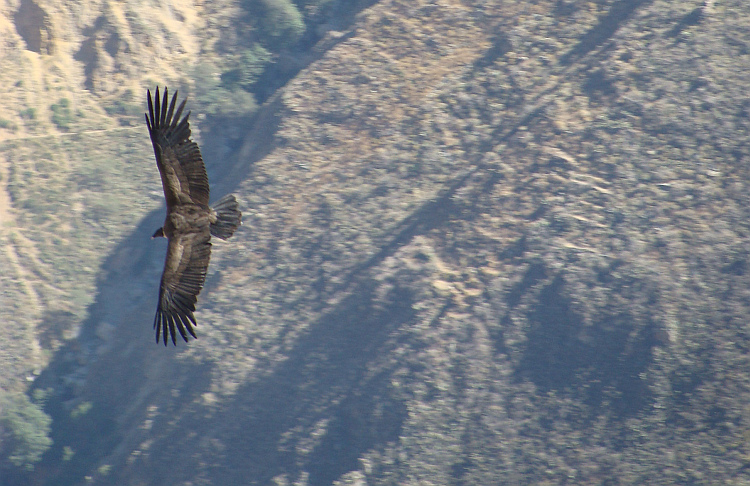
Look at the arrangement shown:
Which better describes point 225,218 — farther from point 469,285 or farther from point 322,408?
point 469,285

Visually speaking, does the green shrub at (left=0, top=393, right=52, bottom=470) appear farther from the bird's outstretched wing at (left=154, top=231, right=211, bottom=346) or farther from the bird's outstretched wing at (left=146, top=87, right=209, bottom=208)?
the bird's outstretched wing at (left=146, top=87, right=209, bottom=208)

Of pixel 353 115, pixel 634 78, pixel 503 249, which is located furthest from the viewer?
pixel 353 115

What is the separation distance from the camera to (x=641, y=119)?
72.4 feet

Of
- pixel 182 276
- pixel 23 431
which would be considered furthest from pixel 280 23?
pixel 182 276

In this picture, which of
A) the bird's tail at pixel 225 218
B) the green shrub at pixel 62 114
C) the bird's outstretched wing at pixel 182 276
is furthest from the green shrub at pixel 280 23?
the bird's outstretched wing at pixel 182 276

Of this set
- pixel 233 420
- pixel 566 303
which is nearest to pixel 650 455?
pixel 566 303

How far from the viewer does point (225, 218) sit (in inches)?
371

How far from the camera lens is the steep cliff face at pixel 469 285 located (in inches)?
749

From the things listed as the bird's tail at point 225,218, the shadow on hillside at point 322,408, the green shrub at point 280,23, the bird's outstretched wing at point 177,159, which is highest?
the bird's outstretched wing at point 177,159

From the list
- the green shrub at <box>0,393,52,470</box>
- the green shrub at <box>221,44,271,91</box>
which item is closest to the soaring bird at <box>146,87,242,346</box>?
the green shrub at <box>0,393,52,470</box>

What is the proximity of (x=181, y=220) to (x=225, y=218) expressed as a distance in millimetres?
609

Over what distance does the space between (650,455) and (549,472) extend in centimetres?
264

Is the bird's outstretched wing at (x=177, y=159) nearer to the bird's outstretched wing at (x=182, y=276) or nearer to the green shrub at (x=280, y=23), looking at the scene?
the bird's outstretched wing at (x=182, y=276)

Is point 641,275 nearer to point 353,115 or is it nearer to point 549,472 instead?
point 549,472
